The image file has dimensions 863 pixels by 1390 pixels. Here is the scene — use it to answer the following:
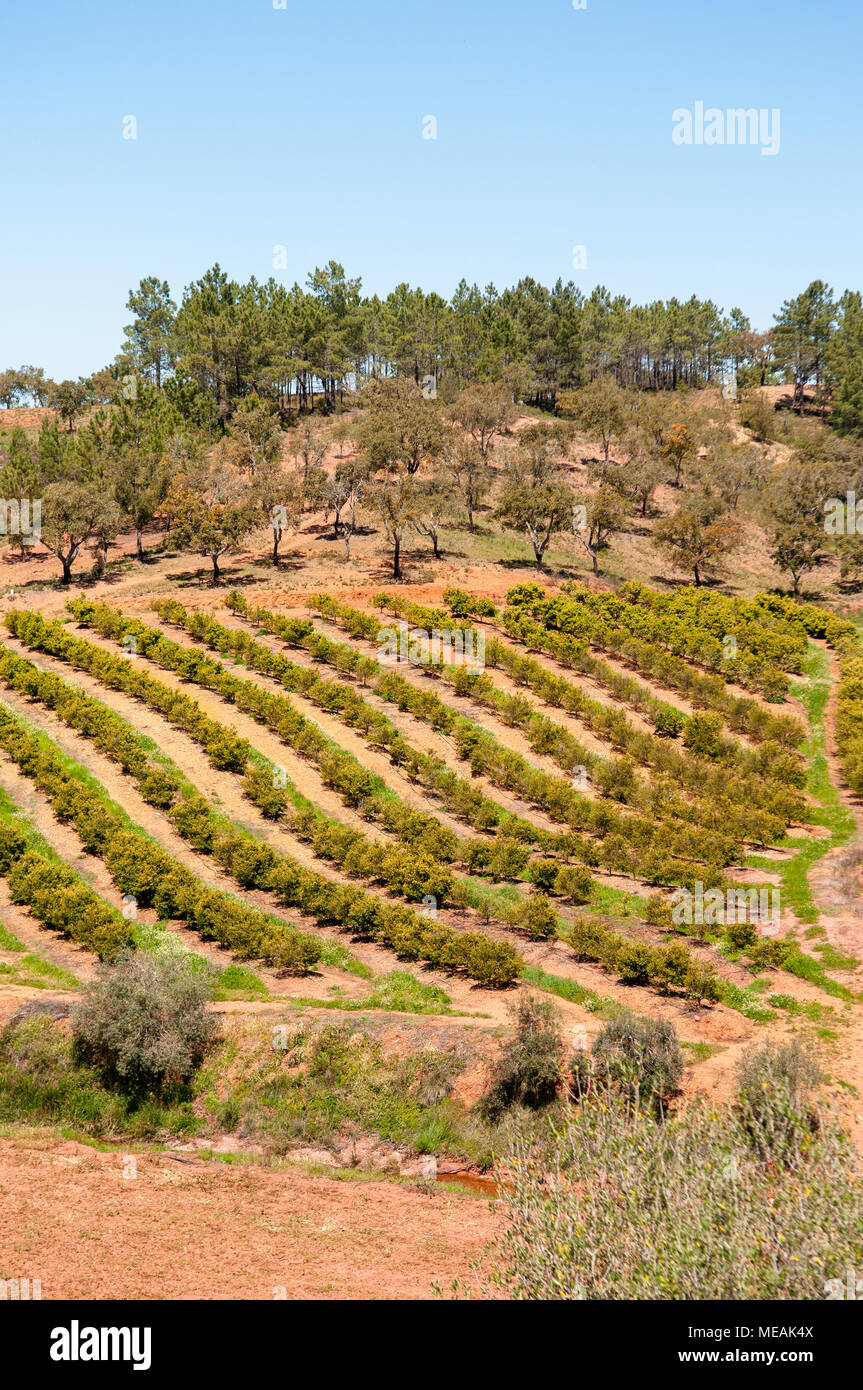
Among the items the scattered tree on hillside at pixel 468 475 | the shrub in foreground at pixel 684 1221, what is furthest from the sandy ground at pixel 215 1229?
the scattered tree on hillside at pixel 468 475

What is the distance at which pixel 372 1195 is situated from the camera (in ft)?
71.4

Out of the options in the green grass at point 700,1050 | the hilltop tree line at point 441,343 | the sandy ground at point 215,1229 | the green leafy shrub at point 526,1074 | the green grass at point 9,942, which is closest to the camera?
the sandy ground at point 215,1229

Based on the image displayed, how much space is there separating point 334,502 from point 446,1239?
63.3m

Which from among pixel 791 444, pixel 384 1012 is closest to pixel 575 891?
pixel 384 1012

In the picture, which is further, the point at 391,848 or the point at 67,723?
the point at 67,723

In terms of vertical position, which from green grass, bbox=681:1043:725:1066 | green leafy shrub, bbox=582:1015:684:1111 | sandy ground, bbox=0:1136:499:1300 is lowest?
sandy ground, bbox=0:1136:499:1300

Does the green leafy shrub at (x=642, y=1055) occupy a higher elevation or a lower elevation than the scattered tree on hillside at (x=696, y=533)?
lower

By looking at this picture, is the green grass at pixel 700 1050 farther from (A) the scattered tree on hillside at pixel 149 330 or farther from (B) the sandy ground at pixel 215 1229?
(A) the scattered tree on hillside at pixel 149 330

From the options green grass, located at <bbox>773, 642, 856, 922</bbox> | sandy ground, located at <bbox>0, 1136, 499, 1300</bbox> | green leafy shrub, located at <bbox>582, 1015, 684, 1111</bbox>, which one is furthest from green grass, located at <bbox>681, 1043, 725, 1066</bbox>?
green grass, located at <bbox>773, 642, 856, 922</bbox>

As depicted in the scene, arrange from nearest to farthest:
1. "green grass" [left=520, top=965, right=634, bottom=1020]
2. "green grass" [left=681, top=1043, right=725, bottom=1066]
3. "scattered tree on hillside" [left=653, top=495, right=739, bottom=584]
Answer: "green grass" [left=681, top=1043, right=725, bottom=1066] → "green grass" [left=520, top=965, right=634, bottom=1020] → "scattered tree on hillside" [left=653, top=495, right=739, bottom=584]

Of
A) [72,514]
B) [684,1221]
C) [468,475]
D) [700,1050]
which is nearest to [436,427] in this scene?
[468,475]

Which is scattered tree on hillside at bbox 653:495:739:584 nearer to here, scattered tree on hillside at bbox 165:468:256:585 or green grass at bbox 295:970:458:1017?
scattered tree on hillside at bbox 165:468:256:585

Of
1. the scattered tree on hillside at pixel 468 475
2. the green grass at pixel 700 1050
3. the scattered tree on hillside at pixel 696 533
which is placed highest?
the scattered tree on hillside at pixel 468 475
